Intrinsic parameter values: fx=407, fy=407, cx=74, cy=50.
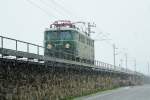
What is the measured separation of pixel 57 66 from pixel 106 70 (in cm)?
2831

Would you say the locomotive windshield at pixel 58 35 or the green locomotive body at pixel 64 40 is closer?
the green locomotive body at pixel 64 40

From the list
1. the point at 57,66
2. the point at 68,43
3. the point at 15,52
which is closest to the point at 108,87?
the point at 68,43

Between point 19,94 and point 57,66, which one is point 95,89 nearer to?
point 57,66

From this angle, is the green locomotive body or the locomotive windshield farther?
the locomotive windshield

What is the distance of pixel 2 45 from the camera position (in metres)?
22.2

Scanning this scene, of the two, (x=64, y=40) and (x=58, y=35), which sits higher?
(x=58, y=35)

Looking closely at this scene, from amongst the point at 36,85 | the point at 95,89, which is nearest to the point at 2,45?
the point at 36,85

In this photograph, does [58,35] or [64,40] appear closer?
[64,40]

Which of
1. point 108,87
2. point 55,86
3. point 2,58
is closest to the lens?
point 2,58

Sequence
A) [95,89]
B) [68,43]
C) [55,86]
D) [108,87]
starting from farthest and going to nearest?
[108,87] < [95,89] < [68,43] < [55,86]

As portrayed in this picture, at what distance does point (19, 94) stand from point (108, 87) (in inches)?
1440

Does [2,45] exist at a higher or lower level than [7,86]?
higher

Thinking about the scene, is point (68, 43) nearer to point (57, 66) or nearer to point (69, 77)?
point (69, 77)

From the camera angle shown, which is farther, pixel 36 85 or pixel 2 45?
pixel 36 85
